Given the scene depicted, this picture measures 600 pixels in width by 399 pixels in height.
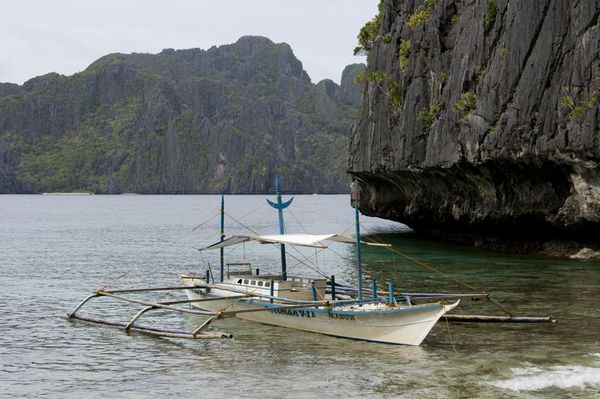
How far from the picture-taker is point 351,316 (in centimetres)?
2492

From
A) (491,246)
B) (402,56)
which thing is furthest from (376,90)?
(491,246)

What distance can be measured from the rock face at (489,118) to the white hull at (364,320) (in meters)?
20.1

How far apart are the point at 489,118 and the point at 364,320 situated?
2481 cm

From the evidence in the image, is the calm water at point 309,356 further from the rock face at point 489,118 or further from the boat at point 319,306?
the rock face at point 489,118

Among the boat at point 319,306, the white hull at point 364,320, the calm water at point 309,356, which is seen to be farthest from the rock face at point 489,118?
the white hull at point 364,320

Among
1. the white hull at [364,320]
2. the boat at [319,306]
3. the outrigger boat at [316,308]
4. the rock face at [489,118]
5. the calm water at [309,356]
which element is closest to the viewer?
the calm water at [309,356]

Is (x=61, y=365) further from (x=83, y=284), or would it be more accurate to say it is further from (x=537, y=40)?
(x=537, y=40)

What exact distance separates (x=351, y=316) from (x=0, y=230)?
76.5m

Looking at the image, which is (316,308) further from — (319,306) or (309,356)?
(309,356)

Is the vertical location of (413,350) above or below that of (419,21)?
below

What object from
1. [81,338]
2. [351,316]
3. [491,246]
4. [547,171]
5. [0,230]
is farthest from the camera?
[0,230]

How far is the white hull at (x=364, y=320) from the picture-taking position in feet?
77.6

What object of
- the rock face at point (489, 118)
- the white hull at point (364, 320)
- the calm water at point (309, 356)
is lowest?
the calm water at point (309, 356)

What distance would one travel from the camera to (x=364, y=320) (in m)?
24.7
